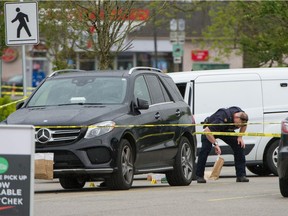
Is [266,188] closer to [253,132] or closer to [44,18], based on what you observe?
[253,132]

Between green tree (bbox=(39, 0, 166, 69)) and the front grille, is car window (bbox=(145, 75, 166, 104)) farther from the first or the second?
green tree (bbox=(39, 0, 166, 69))

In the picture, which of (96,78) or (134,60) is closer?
(96,78)

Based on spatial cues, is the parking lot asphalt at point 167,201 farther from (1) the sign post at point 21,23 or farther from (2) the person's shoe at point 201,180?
(1) the sign post at point 21,23

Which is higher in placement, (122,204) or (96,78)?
(96,78)

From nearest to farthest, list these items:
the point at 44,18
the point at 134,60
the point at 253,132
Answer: the point at 253,132 → the point at 44,18 → the point at 134,60

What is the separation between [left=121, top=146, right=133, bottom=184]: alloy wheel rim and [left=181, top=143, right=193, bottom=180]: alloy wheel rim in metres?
1.84

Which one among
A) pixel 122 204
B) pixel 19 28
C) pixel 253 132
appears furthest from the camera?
pixel 253 132

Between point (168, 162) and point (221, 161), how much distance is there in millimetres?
2769

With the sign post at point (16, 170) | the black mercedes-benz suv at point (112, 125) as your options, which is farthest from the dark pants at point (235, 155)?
the sign post at point (16, 170)

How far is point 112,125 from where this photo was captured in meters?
15.3

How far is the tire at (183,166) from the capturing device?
17312 mm

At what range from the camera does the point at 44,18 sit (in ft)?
106

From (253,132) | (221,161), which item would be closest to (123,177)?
(221,161)

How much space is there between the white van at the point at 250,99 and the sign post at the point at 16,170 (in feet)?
41.9
